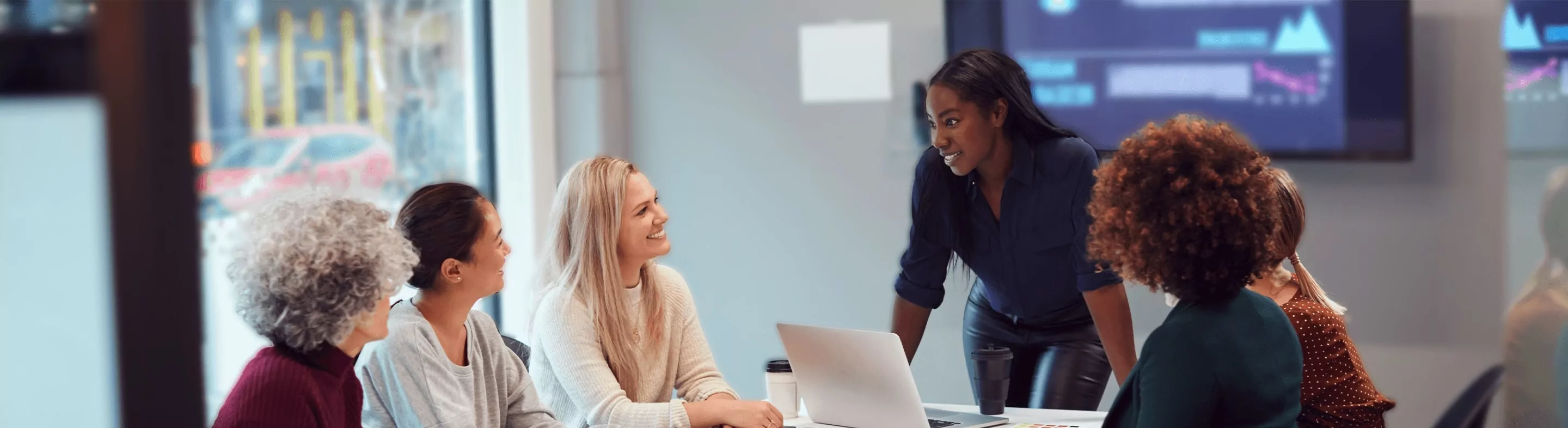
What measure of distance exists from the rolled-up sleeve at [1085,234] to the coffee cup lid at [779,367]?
0.63 meters

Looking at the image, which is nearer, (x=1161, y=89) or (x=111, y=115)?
(x=111, y=115)

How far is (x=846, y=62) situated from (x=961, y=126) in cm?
152

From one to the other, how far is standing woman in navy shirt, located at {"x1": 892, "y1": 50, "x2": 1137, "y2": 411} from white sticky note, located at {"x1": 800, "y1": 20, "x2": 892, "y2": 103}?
130cm

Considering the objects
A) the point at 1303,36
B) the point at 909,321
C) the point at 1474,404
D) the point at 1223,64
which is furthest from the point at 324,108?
the point at 1474,404

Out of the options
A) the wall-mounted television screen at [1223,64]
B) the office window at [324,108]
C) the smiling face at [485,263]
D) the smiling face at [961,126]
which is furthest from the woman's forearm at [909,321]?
the office window at [324,108]

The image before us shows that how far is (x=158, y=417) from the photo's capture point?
2.46 feet

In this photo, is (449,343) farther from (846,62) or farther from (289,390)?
(846,62)

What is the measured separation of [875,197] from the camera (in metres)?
4.02

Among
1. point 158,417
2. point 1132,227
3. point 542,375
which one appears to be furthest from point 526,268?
point 158,417

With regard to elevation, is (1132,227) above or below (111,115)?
below

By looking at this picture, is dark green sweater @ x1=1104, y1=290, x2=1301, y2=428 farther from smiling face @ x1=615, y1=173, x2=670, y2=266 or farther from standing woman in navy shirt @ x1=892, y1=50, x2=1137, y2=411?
smiling face @ x1=615, y1=173, x2=670, y2=266

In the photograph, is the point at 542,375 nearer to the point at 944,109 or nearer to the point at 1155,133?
the point at 944,109

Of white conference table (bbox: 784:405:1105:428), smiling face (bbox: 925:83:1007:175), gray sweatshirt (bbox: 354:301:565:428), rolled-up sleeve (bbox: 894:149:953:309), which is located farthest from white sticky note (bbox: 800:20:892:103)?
gray sweatshirt (bbox: 354:301:565:428)

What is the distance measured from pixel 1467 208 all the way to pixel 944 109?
1802 millimetres
